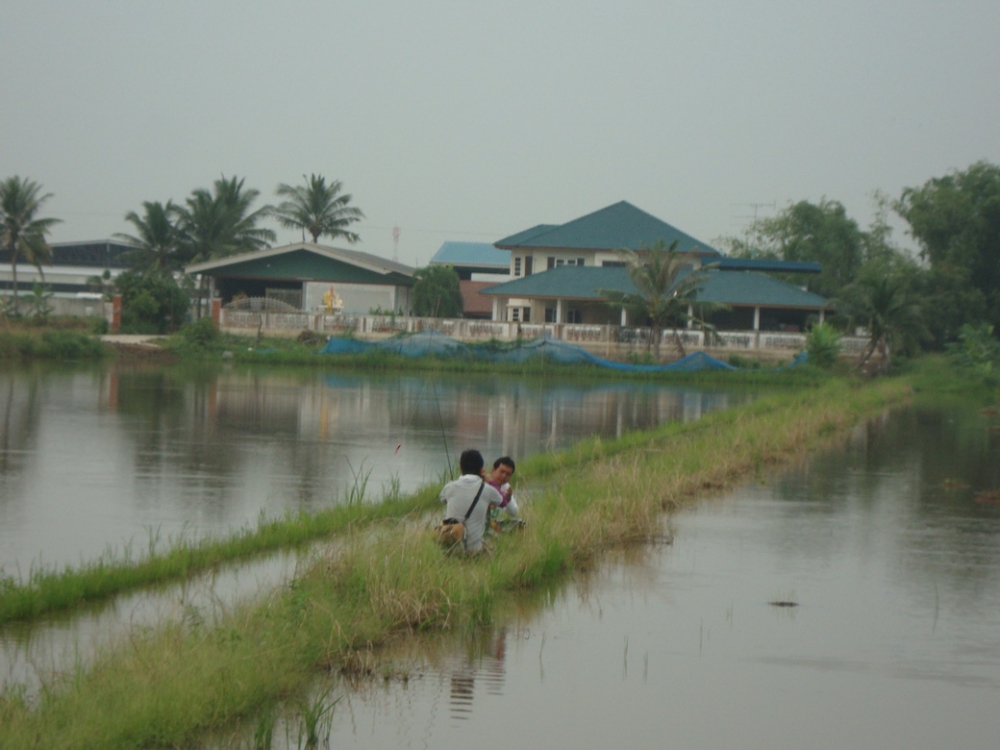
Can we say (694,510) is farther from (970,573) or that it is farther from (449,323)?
(449,323)

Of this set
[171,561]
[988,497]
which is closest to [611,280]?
[988,497]

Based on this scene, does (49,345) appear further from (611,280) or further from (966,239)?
(966,239)

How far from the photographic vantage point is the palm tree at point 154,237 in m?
60.7

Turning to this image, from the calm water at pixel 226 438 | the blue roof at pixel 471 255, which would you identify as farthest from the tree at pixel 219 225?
the calm water at pixel 226 438

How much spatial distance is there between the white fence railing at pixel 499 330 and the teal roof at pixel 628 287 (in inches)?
64.4

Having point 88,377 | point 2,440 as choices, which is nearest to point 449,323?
point 88,377

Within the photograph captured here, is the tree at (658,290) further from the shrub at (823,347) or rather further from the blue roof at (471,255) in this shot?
the blue roof at (471,255)

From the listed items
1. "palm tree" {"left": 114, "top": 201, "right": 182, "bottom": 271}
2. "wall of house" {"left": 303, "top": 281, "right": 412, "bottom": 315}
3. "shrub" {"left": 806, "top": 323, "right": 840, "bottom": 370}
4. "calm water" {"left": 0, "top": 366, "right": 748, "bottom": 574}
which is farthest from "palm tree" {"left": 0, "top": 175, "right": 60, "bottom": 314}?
"shrub" {"left": 806, "top": 323, "right": 840, "bottom": 370}

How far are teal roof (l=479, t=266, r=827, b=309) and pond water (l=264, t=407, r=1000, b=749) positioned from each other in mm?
36800

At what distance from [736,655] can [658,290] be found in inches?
1510

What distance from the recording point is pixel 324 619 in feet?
23.7

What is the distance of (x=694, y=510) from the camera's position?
550 inches

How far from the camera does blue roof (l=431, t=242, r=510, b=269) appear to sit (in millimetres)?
74375

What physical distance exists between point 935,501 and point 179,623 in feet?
37.2
